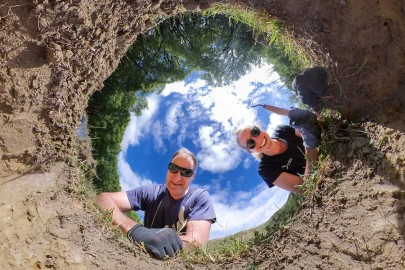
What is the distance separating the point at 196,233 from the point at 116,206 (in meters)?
1.00

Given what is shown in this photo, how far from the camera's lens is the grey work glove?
10.7ft

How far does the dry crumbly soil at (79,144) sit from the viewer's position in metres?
2.66

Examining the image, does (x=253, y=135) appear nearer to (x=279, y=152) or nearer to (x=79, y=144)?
(x=279, y=152)

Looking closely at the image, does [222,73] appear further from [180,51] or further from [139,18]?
[139,18]

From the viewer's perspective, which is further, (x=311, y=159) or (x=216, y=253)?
(x=311, y=159)

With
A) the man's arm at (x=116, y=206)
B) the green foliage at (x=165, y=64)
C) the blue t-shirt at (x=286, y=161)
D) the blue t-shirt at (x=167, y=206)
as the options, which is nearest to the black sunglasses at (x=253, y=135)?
the blue t-shirt at (x=286, y=161)

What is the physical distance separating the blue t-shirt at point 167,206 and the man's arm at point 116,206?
13cm

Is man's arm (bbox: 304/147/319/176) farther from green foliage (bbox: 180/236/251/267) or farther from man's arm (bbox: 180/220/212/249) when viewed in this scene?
man's arm (bbox: 180/220/212/249)

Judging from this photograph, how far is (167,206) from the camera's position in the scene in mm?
4676

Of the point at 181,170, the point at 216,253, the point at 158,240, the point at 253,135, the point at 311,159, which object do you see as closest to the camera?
the point at 158,240

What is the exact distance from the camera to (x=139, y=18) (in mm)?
3979

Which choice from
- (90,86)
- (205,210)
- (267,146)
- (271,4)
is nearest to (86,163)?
(90,86)

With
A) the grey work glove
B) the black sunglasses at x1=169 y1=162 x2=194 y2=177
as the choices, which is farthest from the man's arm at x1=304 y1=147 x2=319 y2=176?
Answer: the black sunglasses at x1=169 y1=162 x2=194 y2=177

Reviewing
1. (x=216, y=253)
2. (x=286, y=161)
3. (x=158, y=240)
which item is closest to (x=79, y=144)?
(x=158, y=240)
